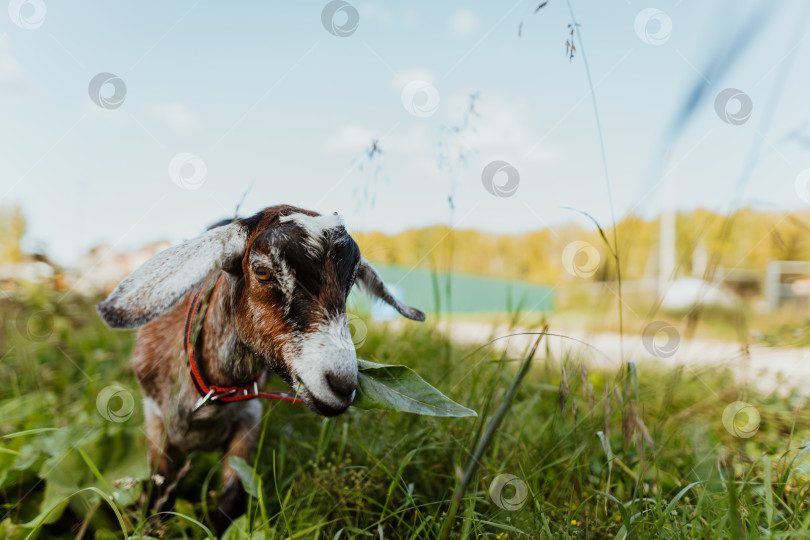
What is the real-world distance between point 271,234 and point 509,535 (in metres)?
1.19

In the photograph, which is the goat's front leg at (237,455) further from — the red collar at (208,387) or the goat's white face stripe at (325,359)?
the goat's white face stripe at (325,359)

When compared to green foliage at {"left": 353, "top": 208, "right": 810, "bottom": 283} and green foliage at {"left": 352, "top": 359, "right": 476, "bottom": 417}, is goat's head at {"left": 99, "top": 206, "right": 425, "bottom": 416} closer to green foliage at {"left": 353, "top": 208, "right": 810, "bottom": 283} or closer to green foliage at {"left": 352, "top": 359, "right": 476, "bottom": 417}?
green foliage at {"left": 352, "top": 359, "right": 476, "bottom": 417}

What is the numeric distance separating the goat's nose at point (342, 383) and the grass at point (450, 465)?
1.16ft

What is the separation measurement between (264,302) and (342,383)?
1.47 ft

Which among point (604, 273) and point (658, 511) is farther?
point (604, 273)

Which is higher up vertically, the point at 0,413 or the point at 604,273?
the point at 604,273

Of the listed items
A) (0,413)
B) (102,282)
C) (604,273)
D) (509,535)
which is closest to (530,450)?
(509,535)

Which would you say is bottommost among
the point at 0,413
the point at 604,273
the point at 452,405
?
the point at 0,413

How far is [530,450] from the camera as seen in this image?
1931mm

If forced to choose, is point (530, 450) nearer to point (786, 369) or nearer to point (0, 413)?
point (786, 369)

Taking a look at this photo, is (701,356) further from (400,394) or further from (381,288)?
(400,394)

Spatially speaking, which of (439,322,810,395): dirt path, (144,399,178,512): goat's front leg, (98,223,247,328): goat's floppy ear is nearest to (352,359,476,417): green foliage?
(98,223,247,328): goat's floppy ear

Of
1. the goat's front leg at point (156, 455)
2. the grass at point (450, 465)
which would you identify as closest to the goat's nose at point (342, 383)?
the grass at point (450, 465)

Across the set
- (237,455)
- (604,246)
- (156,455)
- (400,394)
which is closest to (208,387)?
(237,455)
